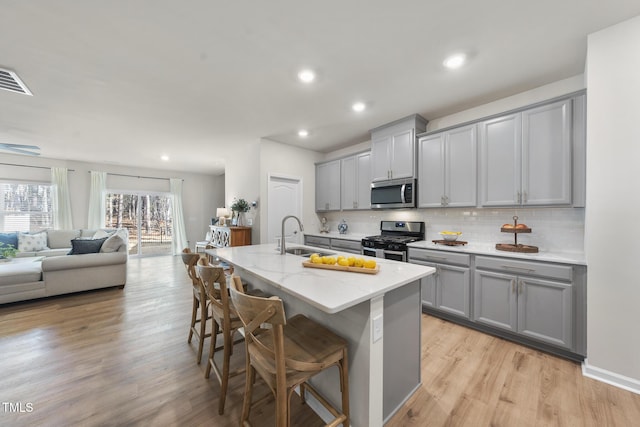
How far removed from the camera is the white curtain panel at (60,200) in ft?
19.1

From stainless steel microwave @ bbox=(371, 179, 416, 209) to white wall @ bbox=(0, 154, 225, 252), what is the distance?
6.34 metres

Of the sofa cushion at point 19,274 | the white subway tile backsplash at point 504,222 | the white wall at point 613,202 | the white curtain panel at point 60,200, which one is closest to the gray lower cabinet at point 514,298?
the white wall at point 613,202

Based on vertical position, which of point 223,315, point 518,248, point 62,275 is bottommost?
point 62,275

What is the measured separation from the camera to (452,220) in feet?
10.9

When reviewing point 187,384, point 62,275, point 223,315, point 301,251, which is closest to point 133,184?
point 62,275

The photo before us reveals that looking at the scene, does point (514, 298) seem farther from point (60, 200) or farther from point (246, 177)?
point (60, 200)

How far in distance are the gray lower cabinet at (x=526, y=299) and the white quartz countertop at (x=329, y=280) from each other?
1.31m

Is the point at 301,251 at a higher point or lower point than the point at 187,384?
higher

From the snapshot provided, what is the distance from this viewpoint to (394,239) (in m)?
3.41

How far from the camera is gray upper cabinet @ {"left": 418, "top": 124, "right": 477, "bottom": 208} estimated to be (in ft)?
9.46

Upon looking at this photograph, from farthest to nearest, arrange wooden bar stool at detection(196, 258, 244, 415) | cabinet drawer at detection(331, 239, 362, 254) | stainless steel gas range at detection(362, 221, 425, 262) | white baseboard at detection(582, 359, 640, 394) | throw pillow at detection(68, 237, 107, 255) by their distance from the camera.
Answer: throw pillow at detection(68, 237, 107, 255) → cabinet drawer at detection(331, 239, 362, 254) → stainless steel gas range at detection(362, 221, 425, 262) → white baseboard at detection(582, 359, 640, 394) → wooden bar stool at detection(196, 258, 244, 415)

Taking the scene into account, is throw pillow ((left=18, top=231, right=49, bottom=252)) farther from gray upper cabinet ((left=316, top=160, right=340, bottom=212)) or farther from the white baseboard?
the white baseboard

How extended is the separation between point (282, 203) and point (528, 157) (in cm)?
366

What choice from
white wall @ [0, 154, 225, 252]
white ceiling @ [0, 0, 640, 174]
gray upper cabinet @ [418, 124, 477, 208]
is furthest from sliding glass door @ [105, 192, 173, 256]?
gray upper cabinet @ [418, 124, 477, 208]
